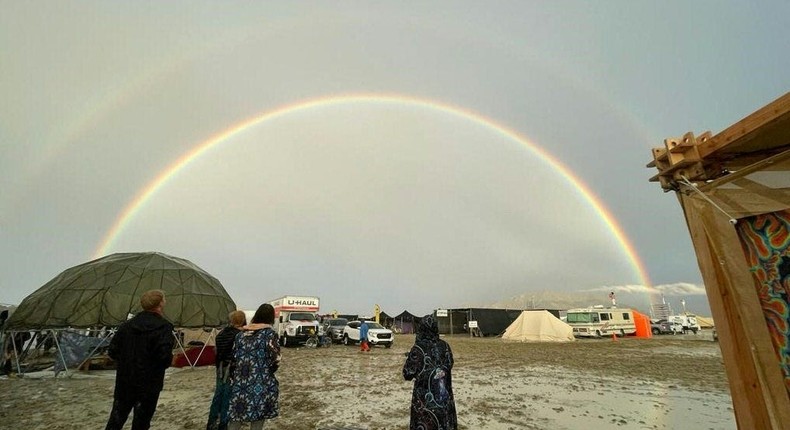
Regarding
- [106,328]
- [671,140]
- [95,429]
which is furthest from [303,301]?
[671,140]

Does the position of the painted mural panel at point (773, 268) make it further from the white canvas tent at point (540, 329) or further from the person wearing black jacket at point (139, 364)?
the white canvas tent at point (540, 329)

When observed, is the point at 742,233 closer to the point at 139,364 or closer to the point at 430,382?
the point at 430,382

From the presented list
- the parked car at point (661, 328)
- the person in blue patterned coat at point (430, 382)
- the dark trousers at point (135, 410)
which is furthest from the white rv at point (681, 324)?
the dark trousers at point (135, 410)

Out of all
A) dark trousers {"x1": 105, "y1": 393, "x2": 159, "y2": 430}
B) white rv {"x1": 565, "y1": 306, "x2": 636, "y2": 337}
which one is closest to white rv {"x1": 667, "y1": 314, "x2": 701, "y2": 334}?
white rv {"x1": 565, "y1": 306, "x2": 636, "y2": 337}

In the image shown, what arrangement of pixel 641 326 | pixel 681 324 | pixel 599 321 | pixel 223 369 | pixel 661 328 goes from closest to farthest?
pixel 223 369 < pixel 599 321 < pixel 641 326 < pixel 661 328 < pixel 681 324

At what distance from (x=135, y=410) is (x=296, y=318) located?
24.6 metres

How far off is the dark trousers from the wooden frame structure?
19.6 ft

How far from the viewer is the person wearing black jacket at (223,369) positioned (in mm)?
5609

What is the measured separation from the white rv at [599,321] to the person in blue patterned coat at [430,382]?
40617 mm

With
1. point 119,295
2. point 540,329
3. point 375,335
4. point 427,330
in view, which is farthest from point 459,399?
point 540,329

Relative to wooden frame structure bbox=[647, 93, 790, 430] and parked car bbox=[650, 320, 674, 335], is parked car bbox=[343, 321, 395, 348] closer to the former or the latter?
wooden frame structure bbox=[647, 93, 790, 430]

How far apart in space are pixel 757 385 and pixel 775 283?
784 millimetres

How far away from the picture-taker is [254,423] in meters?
4.38

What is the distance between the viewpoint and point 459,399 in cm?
900
